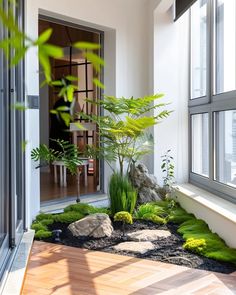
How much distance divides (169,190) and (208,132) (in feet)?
2.60

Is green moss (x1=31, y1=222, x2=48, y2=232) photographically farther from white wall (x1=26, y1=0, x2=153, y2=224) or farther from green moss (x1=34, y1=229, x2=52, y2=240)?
white wall (x1=26, y1=0, x2=153, y2=224)

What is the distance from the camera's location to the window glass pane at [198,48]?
4191 millimetres

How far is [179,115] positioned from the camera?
15.0 feet

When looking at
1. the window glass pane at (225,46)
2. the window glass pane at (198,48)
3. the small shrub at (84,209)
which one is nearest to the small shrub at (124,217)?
the small shrub at (84,209)

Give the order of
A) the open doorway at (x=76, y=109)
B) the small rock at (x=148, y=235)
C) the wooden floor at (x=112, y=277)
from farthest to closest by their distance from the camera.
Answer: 1. the open doorway at (x=76, y=109)
2. the small rock at (x=148, y=235)
3. the wooden floor at (x=112, y=277)

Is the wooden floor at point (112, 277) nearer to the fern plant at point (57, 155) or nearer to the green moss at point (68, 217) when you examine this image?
the green moss at point (68, 217)

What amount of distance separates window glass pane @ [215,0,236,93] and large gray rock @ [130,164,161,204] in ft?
3.90

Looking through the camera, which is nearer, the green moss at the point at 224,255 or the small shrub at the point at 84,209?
the green moss at the point at 224,255

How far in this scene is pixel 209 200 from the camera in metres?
3.51

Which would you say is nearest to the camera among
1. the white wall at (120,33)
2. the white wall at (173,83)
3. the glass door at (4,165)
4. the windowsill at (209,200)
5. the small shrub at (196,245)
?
the glass door at (4,165)

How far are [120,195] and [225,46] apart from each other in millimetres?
1726

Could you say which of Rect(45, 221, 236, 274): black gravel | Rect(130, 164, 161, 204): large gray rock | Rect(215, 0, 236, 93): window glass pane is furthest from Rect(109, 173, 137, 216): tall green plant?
Rect(215, 0, 236, 93): window glass pane

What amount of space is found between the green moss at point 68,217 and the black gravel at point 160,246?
0.08 m

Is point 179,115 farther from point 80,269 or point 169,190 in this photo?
point 80,269
